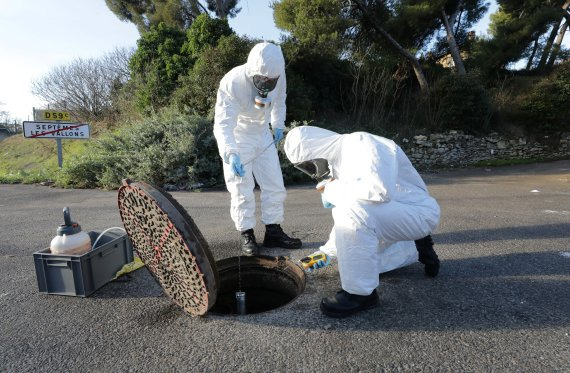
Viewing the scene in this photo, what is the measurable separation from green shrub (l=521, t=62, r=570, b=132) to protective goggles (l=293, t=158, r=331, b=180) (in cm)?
1306

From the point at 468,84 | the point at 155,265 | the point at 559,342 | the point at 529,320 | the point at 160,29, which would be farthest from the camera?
the point at 160,29

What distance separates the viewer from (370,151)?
2289 mm

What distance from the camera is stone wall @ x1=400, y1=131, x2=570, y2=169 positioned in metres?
11.5

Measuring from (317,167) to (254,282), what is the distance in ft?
4.48

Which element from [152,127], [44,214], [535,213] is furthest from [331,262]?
[152,127]

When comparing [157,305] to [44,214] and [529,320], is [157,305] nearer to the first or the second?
[529,320]

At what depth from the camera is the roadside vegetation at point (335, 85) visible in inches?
322

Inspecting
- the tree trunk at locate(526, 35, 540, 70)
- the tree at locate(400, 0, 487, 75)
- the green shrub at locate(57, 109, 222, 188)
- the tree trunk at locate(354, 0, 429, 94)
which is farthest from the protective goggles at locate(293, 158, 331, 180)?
the tree trunk at locate(526, 35, 540, 70)

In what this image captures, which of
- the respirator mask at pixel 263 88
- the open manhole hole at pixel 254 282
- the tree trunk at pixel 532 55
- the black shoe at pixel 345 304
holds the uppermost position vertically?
the tree trunk at pixel 532 55

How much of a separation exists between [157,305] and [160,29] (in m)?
12.4

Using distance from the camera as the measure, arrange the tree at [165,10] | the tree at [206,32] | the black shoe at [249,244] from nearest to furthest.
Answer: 1. the black shoe at [249,244]
2. the tree at [206,32]
3. the tree at [165,10]

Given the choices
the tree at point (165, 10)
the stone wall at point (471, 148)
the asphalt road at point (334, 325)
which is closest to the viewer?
the asphalt road at point (334, 325)

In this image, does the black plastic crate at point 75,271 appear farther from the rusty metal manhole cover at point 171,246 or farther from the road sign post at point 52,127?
the road sign post at point 52,127

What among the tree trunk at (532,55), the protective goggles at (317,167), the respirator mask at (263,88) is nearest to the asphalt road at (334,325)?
the protective goggles at (317,167)
